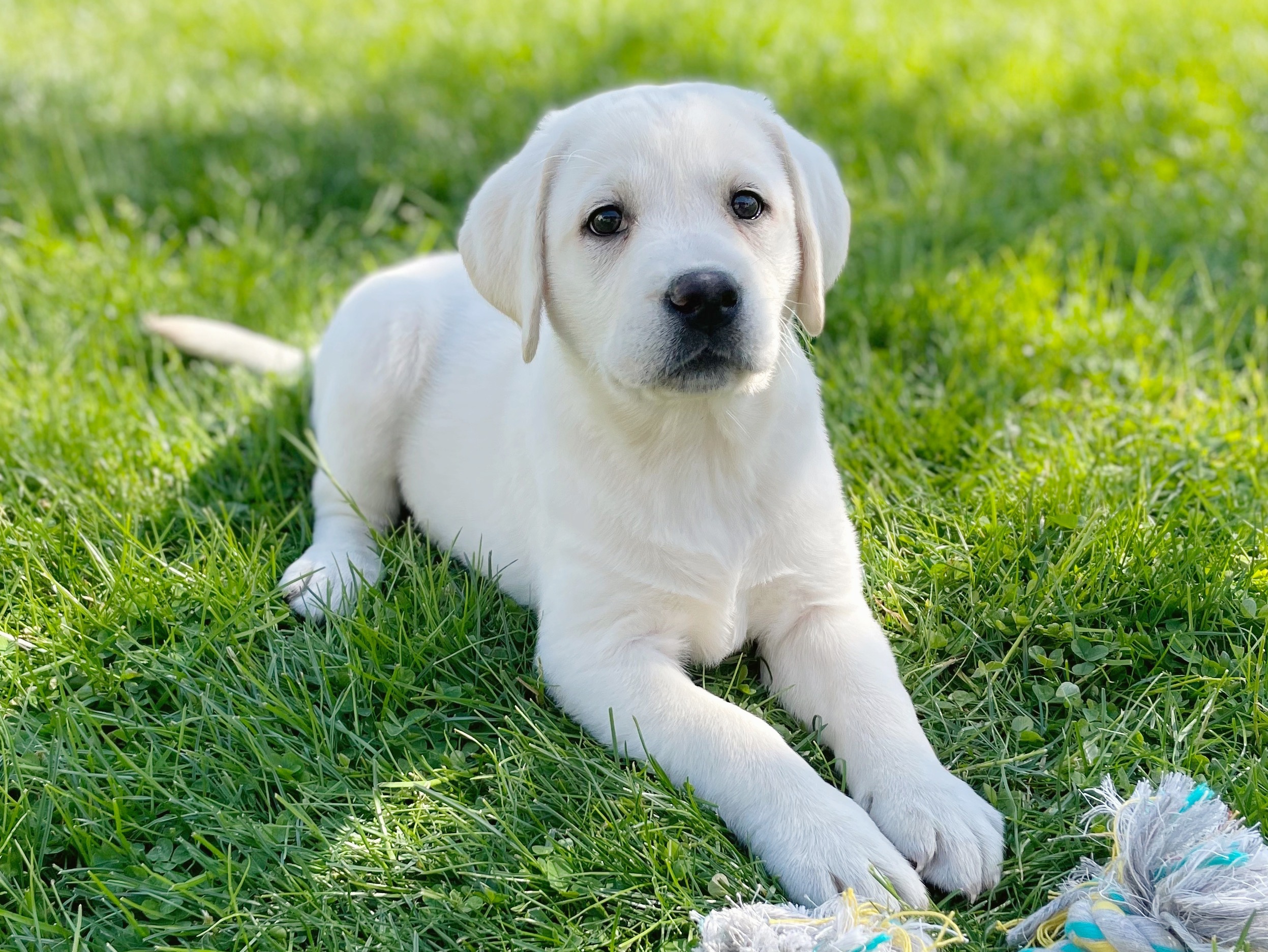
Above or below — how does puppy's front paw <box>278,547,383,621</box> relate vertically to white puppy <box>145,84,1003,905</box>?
below

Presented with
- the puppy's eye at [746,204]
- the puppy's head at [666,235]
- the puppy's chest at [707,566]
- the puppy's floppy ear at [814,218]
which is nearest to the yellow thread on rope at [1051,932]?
the puppy's chest at [707,566]

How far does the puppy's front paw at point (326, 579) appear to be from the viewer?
3088 mm

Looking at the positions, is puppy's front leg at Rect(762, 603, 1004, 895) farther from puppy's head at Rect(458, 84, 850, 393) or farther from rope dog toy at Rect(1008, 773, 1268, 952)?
puppy's head at Rect(458, 84, 850, 393)

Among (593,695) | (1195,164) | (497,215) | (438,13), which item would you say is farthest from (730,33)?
(593,695)

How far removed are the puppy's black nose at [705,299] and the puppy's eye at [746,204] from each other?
280 millimetres

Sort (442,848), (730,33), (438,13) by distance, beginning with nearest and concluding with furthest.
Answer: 1. (442,848)
2. (730,33)
3. (438,13)

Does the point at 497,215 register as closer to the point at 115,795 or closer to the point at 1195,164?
the point at 115,795

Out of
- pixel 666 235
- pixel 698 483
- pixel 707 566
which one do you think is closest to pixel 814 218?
pixel 666 235

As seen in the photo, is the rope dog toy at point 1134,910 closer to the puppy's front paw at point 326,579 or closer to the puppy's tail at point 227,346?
the puppy's front paw at point 326,579

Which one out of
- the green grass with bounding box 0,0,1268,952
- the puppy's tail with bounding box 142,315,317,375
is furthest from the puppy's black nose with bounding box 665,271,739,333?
the puppy's tail with bounding box 142,315,317,375

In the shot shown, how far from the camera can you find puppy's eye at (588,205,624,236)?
8.64 feet

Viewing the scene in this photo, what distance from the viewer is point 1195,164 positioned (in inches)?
221

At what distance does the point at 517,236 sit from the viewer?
2.75 meters

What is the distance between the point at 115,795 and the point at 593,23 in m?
6.32
